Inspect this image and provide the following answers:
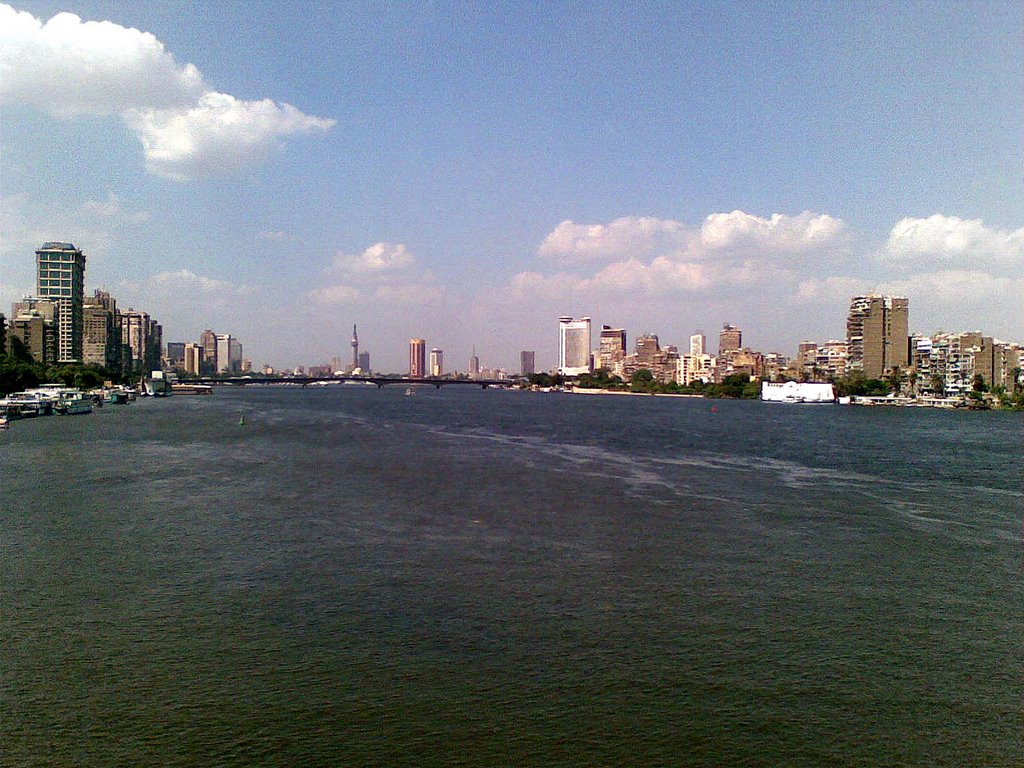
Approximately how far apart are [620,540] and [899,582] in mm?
4122

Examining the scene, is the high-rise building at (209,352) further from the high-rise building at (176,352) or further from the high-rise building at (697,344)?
the high-rise building at (697,344)

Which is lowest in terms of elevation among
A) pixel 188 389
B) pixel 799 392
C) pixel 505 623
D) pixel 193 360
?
pixel 505 623

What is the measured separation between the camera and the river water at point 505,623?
5.95 meters

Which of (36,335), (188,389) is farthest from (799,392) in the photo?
(36,335)

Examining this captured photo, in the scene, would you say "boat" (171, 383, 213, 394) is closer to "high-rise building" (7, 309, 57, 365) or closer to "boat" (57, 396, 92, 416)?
"high-rise building" (7, 309, 57, 365)

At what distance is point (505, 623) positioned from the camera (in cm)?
829

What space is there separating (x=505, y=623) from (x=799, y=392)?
7594 centimetres

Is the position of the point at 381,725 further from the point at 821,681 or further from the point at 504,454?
the point at 504,454

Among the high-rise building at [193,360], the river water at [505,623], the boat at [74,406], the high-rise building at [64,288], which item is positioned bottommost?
the river water at [505,623]

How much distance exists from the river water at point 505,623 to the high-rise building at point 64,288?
80402 mm

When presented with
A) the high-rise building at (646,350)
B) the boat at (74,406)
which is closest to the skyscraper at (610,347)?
the high-rise building at (646,350)

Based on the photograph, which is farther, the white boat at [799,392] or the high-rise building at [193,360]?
the high-rise building at [193,360]

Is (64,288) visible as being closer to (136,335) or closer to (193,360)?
(136,335)

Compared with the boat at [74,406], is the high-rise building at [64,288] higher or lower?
higher
